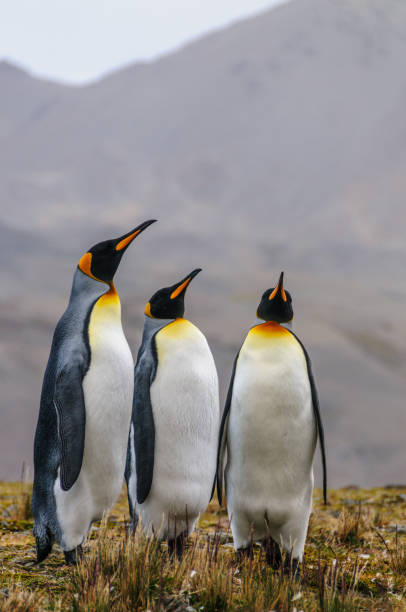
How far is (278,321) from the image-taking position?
15.4 ft

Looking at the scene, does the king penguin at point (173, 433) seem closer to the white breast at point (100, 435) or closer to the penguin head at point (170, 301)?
the penguin head at point (170, 301)

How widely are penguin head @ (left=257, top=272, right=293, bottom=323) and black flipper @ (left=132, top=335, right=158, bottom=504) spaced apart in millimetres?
839

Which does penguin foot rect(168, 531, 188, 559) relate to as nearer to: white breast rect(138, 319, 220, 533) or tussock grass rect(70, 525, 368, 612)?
white breast rect(138, 319, 220, 533)

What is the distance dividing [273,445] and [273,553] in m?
0.78

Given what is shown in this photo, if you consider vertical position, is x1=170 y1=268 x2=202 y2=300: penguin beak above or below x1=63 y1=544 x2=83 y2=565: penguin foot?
above

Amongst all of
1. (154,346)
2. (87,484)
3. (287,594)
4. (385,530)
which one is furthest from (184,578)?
(385,530)

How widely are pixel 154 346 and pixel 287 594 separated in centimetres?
194

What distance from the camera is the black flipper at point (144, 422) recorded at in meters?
4.34

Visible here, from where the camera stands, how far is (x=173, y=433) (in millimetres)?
4430

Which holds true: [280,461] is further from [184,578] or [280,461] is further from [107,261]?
[107,261]

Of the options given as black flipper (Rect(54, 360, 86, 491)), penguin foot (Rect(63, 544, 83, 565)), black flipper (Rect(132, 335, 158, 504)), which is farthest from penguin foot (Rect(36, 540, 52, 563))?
black flipper (Rect(132, 335, 158, 504))

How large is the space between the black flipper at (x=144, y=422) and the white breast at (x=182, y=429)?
48mm

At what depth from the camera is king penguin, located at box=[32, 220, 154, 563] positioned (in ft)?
13.4

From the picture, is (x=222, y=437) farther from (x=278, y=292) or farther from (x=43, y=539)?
(x=43, y=539)
